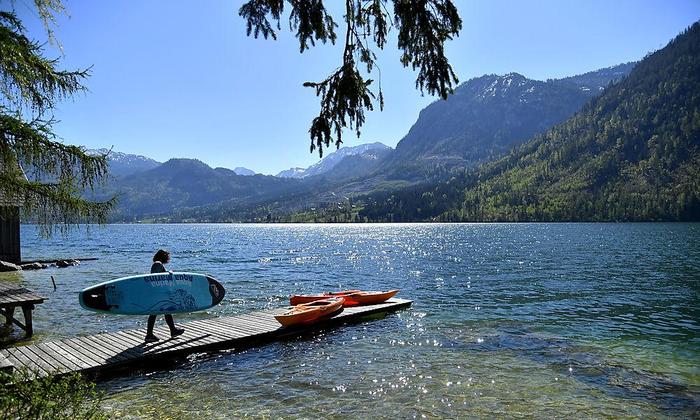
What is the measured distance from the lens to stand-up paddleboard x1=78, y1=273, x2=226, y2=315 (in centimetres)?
1633

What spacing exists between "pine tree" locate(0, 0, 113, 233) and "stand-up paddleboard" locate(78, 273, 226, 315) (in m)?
2.68

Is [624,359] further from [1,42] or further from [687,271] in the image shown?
[687,271]

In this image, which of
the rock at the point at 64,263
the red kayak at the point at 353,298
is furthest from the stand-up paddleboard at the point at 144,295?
the rock at the point at 64,263

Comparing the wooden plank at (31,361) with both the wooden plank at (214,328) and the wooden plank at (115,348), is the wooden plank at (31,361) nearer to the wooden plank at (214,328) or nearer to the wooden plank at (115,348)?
the wooden plank at (115,348)

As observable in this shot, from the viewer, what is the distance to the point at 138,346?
1616 cm

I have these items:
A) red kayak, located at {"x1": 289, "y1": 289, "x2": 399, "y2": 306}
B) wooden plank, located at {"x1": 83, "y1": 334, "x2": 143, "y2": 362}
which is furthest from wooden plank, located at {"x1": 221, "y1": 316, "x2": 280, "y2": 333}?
wooden plank, located at {"x1": 83, "y1": 334, "x2": 143, "y2": 362}

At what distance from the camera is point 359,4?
858 cm

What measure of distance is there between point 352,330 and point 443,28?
16746 millimetres

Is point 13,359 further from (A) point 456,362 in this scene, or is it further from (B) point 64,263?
(B) point 64,263

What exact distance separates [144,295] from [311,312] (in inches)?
302

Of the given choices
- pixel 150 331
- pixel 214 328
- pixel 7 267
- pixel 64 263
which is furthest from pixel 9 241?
pixel 150 331

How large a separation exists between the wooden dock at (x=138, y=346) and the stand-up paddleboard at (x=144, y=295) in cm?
127

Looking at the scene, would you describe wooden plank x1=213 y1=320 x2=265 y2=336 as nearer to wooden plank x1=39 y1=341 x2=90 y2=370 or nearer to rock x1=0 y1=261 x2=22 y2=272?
wooden plank x1=39 y1=341 x2=90 y2=370

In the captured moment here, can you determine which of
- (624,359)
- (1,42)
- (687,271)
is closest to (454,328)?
(624,359)
